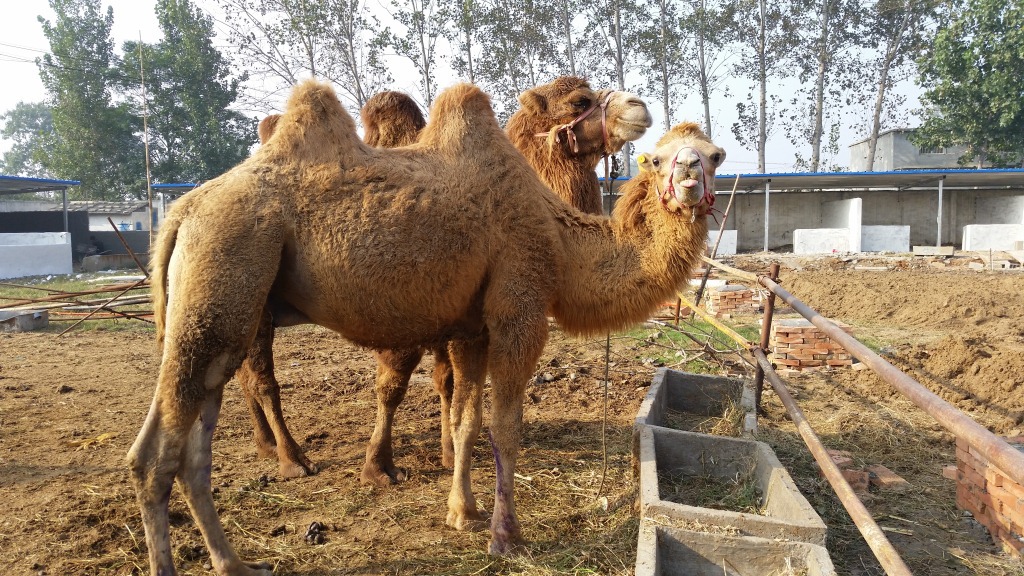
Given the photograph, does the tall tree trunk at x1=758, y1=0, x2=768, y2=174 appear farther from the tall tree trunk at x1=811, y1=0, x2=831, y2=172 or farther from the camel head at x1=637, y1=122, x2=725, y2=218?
the camel head at x1=637, y1=122, x2=725, y2=218

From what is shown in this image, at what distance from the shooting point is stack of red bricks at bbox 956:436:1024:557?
3.56 meters

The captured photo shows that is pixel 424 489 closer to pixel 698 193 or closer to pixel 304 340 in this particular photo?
pixel 698 193

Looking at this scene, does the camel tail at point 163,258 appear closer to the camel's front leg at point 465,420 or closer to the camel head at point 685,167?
the camel's front leg at point 465,420

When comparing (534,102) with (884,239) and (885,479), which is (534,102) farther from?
(884,239)

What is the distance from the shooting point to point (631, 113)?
16.1ft

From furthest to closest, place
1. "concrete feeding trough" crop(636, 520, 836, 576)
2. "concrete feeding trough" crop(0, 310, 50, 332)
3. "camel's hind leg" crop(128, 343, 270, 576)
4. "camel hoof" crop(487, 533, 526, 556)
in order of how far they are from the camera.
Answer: "concrete feeding trough" crop(0, 310, 50, 332)
"camel hoof" crop(487, 533, 526, 556)
"concrete feeding trough" crop(636, 520, 836, 576)
"camel's hind leg" crop(128, 343, 270, 576)

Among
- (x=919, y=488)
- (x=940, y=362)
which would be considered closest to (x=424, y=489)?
(x=919, y=488)

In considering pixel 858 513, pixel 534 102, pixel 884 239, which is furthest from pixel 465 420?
pixel 884 239

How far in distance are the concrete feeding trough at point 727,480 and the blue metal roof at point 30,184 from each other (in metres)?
27.4

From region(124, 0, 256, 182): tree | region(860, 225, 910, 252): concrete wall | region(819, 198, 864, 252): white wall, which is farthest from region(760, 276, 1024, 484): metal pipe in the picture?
region(124, 0, 256, 182): tree

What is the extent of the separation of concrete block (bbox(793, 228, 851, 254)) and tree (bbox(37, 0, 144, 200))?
3437cm

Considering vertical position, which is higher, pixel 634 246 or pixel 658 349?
pixel 634 246

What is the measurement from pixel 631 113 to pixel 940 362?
192 inches

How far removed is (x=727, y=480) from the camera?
4.28 meters
